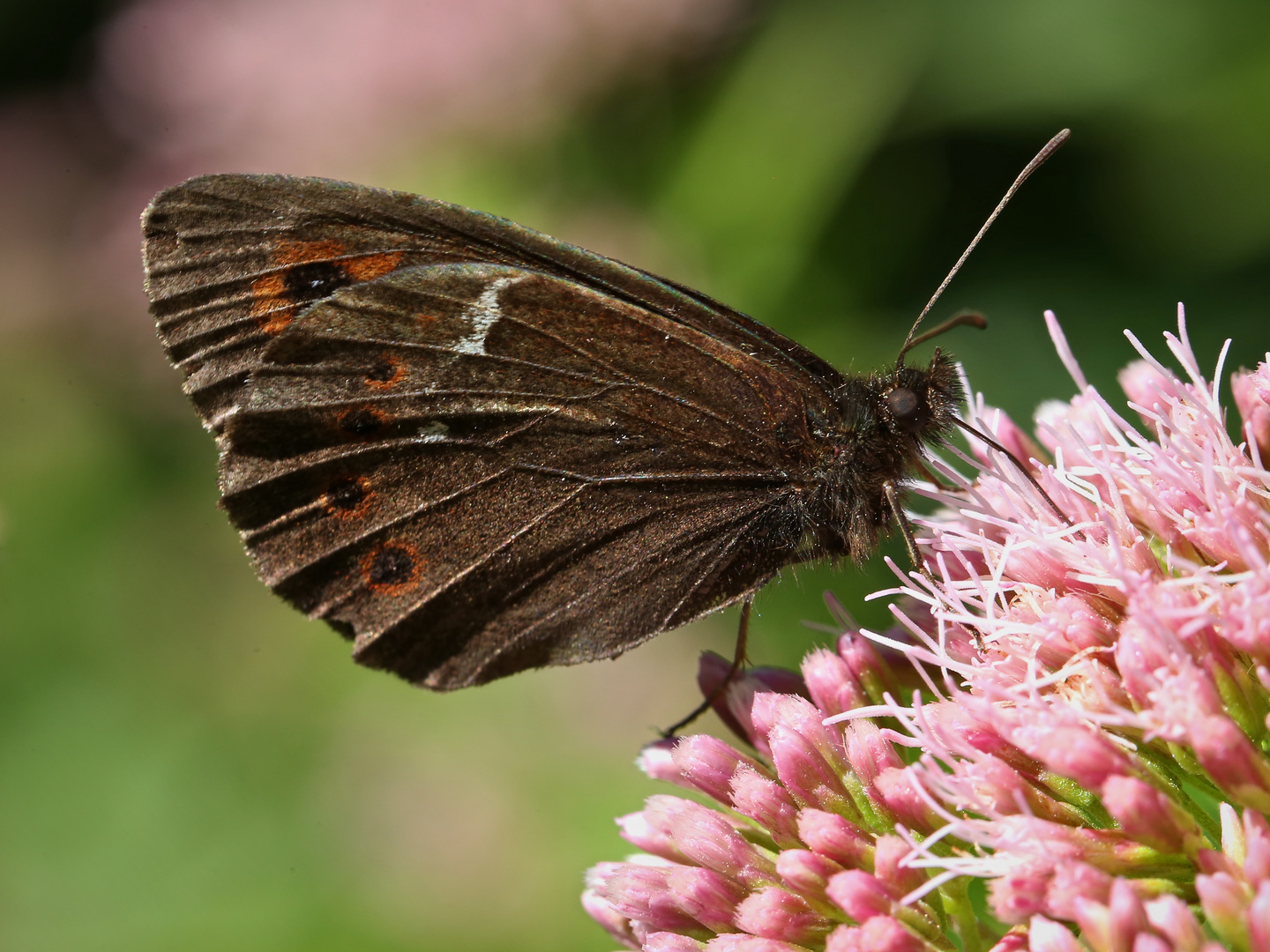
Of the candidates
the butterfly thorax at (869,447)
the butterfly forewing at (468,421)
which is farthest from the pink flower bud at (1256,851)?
the butterfly forewing at (468,421)

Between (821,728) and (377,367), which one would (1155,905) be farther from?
(377,367)

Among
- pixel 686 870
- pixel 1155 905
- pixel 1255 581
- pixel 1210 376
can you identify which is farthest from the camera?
pixel 1210 376

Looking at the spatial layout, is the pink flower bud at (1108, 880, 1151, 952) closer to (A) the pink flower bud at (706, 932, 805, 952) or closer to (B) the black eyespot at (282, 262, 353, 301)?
(A) the pink flower bud at (706, 932, 805, 952)

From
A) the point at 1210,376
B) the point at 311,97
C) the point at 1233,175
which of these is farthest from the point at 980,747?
the point at 311,97

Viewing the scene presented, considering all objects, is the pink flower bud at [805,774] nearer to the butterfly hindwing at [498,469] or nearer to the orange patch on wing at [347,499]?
the butterfly hindwing at [498,469]

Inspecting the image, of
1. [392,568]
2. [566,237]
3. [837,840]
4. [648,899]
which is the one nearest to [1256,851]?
[837,840]

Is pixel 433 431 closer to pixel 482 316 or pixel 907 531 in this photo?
pixel 482 316

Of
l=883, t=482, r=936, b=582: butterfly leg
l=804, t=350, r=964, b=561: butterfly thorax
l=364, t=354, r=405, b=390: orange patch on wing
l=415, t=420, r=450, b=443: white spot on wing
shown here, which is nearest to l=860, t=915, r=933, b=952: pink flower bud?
l=883, t=482, r=936, b=582: butterfly leg
